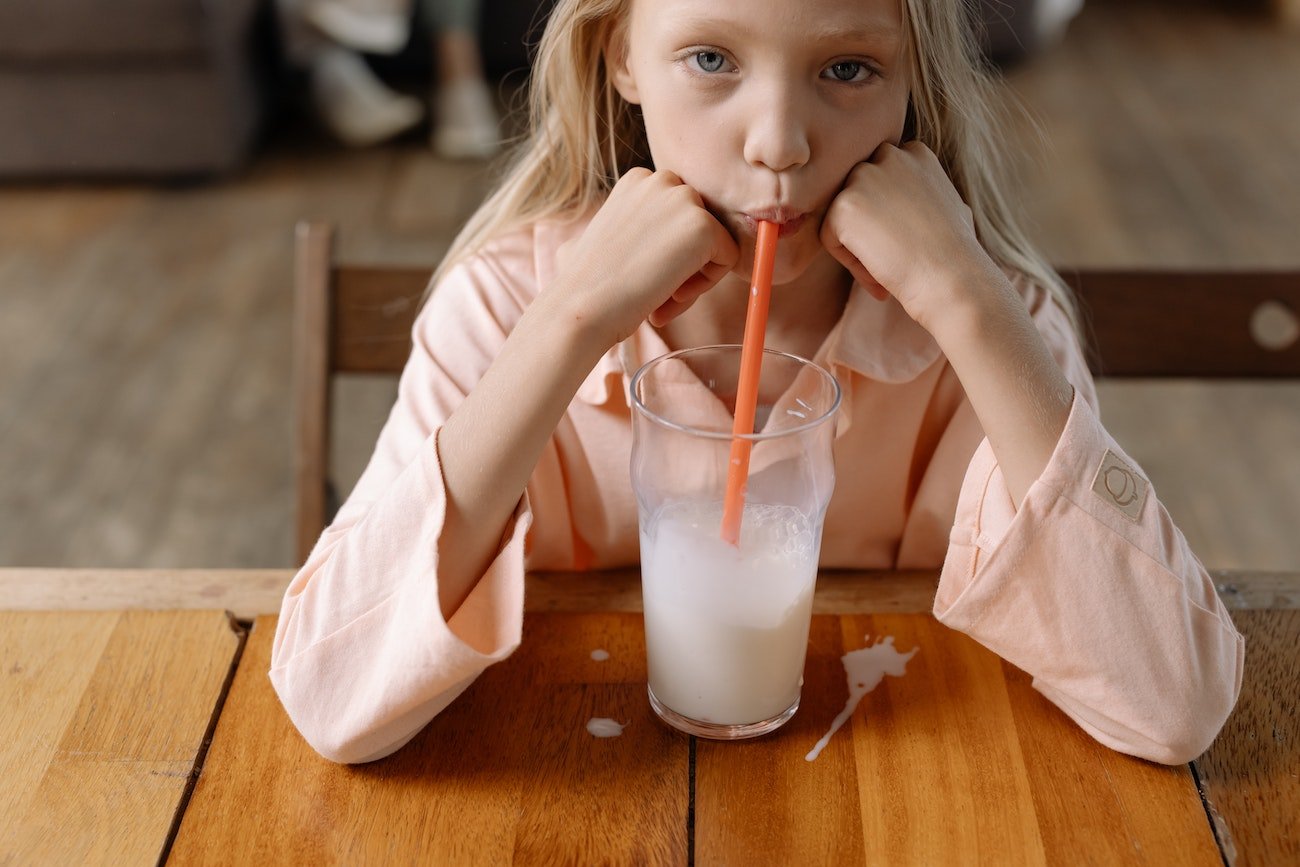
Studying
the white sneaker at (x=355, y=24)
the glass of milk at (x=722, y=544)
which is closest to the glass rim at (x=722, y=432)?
the glass of milk at (x=722, y=544)

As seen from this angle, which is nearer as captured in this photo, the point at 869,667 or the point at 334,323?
the point at 869,667

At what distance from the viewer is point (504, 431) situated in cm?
81

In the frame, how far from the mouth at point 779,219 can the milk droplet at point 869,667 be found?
260 millimetres

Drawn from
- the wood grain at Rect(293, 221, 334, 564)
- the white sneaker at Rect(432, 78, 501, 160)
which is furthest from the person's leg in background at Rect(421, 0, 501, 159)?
the wood grain at Rect(293, 221, 334, 564)

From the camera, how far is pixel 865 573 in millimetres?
935

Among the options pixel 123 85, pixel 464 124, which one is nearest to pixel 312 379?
pixel 123 85

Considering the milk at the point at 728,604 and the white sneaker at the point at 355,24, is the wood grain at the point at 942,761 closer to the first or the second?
the milk at the point at 728,604

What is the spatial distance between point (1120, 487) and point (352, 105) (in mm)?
3077

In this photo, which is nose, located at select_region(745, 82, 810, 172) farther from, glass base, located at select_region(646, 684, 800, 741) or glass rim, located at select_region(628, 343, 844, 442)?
glass base, located at select_region(646, 684, 800, 741)

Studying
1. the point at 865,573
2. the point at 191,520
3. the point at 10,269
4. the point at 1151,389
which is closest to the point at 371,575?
the point at 865,573

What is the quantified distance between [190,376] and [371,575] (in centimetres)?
192

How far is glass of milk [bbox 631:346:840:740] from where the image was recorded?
72cm

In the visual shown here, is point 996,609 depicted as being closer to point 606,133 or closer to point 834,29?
point 834,29

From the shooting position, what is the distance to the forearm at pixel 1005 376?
79 cm
